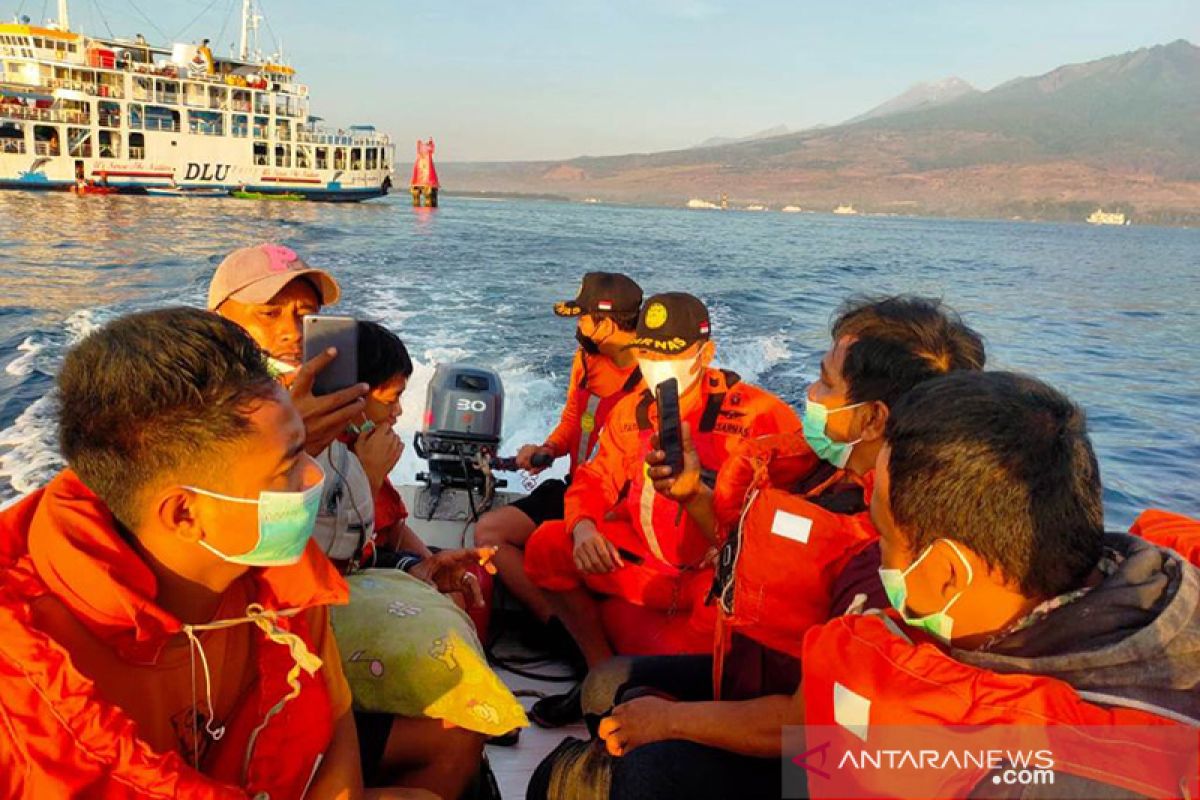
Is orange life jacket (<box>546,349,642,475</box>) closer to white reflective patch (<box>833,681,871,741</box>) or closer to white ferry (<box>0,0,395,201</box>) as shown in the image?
white reflective patch (<box>833,681,871,741</box>)

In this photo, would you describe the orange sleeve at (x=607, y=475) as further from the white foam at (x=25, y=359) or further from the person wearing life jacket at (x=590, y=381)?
the white foam at (x=25, y=359)

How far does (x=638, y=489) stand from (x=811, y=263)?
78.6 feet

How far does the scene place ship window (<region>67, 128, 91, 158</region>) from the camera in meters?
38.4

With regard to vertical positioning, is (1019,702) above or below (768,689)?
above

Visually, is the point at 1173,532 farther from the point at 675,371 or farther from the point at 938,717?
the point at 675,371

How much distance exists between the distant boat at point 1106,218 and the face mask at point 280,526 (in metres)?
146

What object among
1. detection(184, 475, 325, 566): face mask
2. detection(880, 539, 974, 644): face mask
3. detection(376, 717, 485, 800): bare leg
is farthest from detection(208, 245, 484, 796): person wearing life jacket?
detection(880, 539, 974, 644): face mask

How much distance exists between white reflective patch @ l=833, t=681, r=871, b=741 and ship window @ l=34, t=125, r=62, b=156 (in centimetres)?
4599

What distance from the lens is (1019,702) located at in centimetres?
104

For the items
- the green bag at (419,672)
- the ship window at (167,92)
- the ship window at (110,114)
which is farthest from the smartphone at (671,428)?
the ship window at (167,92)

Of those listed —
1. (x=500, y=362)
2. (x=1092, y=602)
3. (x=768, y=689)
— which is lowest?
(x=500, y=362)

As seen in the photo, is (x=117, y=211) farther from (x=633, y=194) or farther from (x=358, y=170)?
(x=633, y=194)

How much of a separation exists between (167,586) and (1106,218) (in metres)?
147

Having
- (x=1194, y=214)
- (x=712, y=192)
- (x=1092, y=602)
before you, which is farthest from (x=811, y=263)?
(x=1194, y=214)
